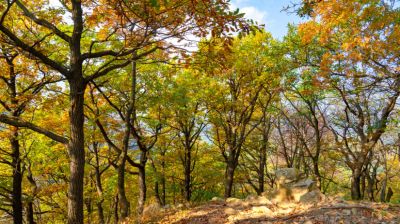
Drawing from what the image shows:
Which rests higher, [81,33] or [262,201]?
[81,33]

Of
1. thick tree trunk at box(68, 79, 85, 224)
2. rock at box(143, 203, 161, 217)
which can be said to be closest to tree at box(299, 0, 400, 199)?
thick tree trunk at box(68, 79, 85, 224)

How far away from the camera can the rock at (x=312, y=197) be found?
9861 millimetres

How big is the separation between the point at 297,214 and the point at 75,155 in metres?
6.13

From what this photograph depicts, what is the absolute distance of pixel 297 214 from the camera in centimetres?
828

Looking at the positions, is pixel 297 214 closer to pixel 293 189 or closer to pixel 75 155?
pixel 293 189

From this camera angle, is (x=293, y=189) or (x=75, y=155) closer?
(x=75, y=155)

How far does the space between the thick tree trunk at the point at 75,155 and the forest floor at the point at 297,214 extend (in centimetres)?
396

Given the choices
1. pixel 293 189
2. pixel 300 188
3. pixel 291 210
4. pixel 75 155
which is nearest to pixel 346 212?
pixel 291 210

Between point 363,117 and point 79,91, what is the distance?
14.8 m

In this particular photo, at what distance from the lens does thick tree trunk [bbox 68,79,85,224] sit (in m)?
5.95

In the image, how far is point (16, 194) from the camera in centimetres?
1184

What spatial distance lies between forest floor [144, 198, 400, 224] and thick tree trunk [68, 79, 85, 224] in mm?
3961

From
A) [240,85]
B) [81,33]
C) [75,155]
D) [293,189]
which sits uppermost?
[240,85]

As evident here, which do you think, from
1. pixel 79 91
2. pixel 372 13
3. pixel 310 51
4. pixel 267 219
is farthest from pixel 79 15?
pixel 310 51
